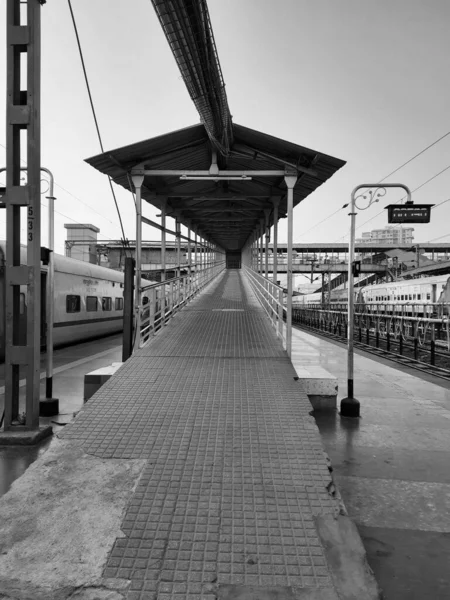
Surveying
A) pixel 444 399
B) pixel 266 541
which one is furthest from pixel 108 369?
pixel 444 399

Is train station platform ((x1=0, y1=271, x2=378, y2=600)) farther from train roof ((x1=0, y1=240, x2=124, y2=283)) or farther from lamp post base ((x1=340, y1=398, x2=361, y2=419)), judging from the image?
train roof ((x1=0, y1=240, x2=124, y2=283))

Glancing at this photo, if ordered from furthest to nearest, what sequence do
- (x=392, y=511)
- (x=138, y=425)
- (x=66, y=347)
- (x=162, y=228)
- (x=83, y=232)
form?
(x=83, y=232) < (x=66, y=347) < (x=162, y=228) < (x=138, y=425) < (x=392, y=511)

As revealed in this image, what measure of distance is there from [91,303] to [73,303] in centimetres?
159

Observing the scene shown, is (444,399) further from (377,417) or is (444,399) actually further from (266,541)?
(266,541)

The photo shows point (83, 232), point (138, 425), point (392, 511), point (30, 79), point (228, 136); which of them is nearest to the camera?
point (392, 511)

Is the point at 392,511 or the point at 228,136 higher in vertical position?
the point at 228,136

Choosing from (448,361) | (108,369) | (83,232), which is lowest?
(448,361)

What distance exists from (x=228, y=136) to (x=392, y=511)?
5.43 metres

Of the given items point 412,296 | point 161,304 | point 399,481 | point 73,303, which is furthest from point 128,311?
point 412,296

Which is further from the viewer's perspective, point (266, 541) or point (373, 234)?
point (373, 234)

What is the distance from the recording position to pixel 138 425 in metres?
3.85

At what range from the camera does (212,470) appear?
124 inches

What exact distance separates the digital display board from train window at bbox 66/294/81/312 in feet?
33.5

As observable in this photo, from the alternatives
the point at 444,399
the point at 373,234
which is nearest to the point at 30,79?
the point at 444,399
